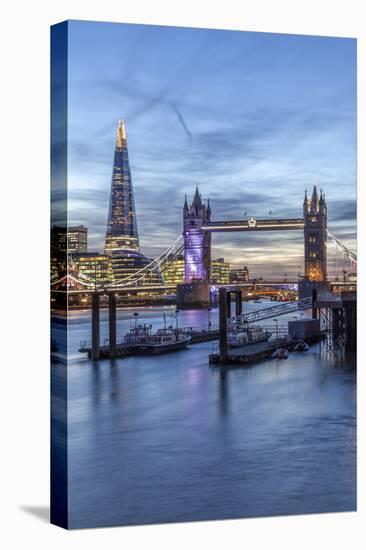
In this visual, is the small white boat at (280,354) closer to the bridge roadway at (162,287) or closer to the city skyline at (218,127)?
the bridge roadway at (162,287)

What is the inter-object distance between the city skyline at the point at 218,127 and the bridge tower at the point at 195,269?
15 cm

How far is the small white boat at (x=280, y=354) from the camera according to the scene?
11.4 metres

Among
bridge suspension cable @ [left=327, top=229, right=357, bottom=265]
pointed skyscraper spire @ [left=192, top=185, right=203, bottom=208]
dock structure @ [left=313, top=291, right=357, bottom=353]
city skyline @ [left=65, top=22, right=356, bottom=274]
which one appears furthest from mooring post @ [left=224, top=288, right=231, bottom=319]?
bridge suspension cable @ [left=327, top=229, right=357, bottom=265]

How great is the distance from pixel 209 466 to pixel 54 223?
2485 mm

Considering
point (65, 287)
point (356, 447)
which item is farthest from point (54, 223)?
point (356, 447)

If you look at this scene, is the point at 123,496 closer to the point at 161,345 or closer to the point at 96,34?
the point at 161,345

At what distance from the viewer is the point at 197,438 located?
34.9 ft

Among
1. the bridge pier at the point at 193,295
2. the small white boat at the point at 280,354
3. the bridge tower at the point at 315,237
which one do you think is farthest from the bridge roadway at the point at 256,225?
the small white boat at the point at 280,354

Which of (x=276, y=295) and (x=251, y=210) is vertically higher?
(x=251, y=210)

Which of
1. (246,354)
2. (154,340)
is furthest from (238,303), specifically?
(154,340)

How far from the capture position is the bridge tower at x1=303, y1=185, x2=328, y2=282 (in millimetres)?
11320

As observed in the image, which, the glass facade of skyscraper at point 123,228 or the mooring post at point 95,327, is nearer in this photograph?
the glass facade of skyscraper at point 123,228

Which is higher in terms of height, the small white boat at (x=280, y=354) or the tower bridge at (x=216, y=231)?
the tower bridge at (x=216, y=231)

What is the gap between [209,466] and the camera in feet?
34.8
